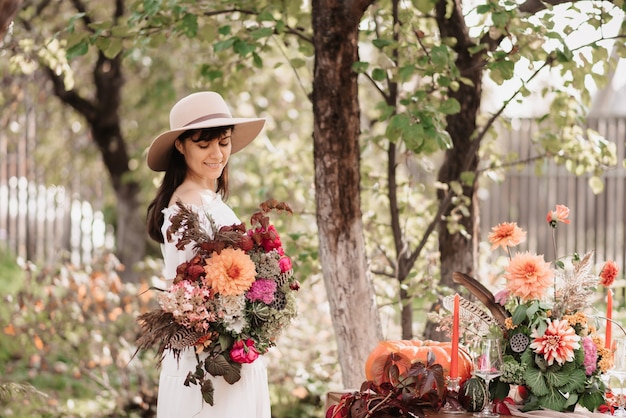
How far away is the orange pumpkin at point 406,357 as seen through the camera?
9.15ft

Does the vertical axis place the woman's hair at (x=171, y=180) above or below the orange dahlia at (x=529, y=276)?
above

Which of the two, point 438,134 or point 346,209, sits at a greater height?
point 438,134

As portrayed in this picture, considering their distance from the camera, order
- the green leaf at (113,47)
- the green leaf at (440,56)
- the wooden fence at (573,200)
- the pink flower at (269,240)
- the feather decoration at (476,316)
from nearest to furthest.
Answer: the feather decoration at (476,316) < the pink flower at (269,240) < the green leaf at (440,56) < the green leaf at (113,47) < the wooden fence at (573,200)

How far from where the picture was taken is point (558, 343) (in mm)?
2643

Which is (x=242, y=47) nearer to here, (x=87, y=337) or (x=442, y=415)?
(x=442, y=415)

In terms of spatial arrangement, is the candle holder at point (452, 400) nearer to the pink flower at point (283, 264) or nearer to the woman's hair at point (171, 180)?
the pink flower at point (283, 264)

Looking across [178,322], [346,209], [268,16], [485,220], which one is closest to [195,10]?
[268,16]

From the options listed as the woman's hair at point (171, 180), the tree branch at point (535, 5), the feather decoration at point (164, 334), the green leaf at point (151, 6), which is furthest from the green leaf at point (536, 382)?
the green leaf at point (151, 6)

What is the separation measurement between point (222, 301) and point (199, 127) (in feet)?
2.28

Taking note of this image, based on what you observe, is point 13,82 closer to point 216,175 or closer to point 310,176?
point 310,176

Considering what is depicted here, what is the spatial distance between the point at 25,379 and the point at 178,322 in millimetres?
4499

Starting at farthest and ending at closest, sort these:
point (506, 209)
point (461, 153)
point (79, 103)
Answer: point (506, 209) → point (79, 103) → point (461, 153)

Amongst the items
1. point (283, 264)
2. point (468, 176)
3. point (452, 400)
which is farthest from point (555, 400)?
point (468, 176)

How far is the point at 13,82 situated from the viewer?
9.22 meters
